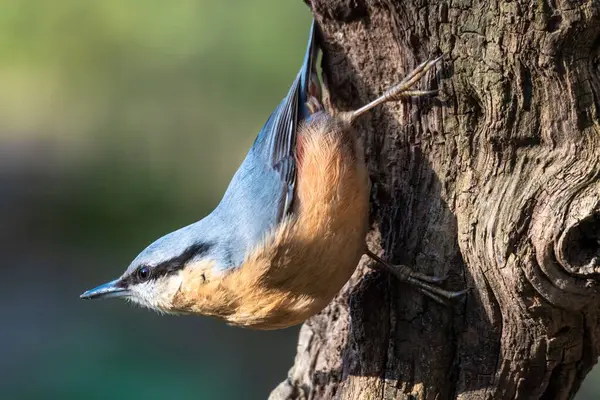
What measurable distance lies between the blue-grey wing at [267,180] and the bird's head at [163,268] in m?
0.13

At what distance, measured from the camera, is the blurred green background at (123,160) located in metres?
5.24

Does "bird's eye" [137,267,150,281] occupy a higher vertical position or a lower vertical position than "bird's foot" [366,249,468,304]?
higher

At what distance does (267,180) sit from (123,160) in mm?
3569

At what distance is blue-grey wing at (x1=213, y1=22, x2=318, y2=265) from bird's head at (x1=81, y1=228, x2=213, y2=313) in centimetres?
13

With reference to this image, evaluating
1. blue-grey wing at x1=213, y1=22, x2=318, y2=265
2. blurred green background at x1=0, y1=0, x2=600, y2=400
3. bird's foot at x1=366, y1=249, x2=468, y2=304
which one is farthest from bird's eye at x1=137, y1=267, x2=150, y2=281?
blurred green background at x1=0, y1=0, x2=600, y2=400

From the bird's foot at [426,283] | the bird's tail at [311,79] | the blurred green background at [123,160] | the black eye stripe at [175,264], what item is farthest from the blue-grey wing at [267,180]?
the blurred green background at [123,160]

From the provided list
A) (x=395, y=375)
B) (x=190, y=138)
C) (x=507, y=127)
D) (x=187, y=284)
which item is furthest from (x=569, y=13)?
(x=190, y=138)

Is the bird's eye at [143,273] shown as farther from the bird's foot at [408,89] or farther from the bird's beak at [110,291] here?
the bird's foot at [408,89]

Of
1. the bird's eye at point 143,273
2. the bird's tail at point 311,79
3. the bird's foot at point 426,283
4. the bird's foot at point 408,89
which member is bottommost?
the bird's foot at point 426,283

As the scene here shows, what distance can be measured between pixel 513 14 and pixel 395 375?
1.28m

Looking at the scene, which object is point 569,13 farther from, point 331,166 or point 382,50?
point 331,166

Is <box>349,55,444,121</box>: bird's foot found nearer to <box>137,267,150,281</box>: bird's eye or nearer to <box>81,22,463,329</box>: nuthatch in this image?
<box>81,22,463,329</box>: nuthatch

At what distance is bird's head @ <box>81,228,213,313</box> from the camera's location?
252 cm

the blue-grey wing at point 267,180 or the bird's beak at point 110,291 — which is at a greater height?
the blue-grey wing at point 267,180
